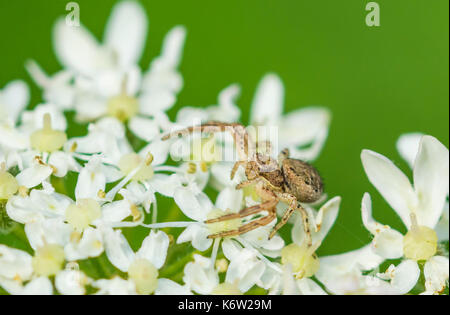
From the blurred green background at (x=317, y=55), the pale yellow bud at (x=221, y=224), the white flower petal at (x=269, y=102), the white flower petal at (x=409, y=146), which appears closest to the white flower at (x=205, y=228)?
the pale yellow bud at (x=221, y=224)

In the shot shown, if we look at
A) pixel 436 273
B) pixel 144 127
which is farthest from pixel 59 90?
pixel 436 273

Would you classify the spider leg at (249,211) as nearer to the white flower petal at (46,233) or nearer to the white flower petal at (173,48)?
the white flower petal at (46,233)

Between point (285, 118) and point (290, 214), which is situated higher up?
point (285, 118)

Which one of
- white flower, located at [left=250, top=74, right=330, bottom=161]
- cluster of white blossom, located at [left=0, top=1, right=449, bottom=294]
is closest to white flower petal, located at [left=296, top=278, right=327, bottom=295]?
cluster of white blossom, located at [left=0, top=1, right=449, bottom=294]

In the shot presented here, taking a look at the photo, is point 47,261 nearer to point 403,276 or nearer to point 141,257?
point 141,257

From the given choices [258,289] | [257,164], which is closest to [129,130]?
[257,164]

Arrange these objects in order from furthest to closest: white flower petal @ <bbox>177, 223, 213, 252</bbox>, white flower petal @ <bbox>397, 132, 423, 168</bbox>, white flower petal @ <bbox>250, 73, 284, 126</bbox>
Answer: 1. white flower petal @ <bbox>250, 73, 284, 126</bbox>
2. white flower petal @ <bbox>397, 132, 423, 168</bbox>
3. white flower petal @ <bbox>177, 223, 213, 252</bbox>

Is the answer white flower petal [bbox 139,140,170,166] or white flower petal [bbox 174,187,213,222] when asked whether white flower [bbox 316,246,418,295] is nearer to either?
white flower petal [bbox 174,187,213,222]
